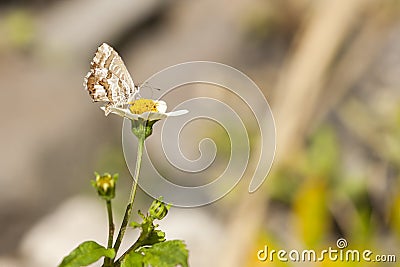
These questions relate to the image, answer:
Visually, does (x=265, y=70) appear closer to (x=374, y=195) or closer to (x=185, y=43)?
(x=185, y=43)

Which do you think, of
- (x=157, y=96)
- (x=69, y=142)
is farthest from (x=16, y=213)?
(x=157, y=96)
